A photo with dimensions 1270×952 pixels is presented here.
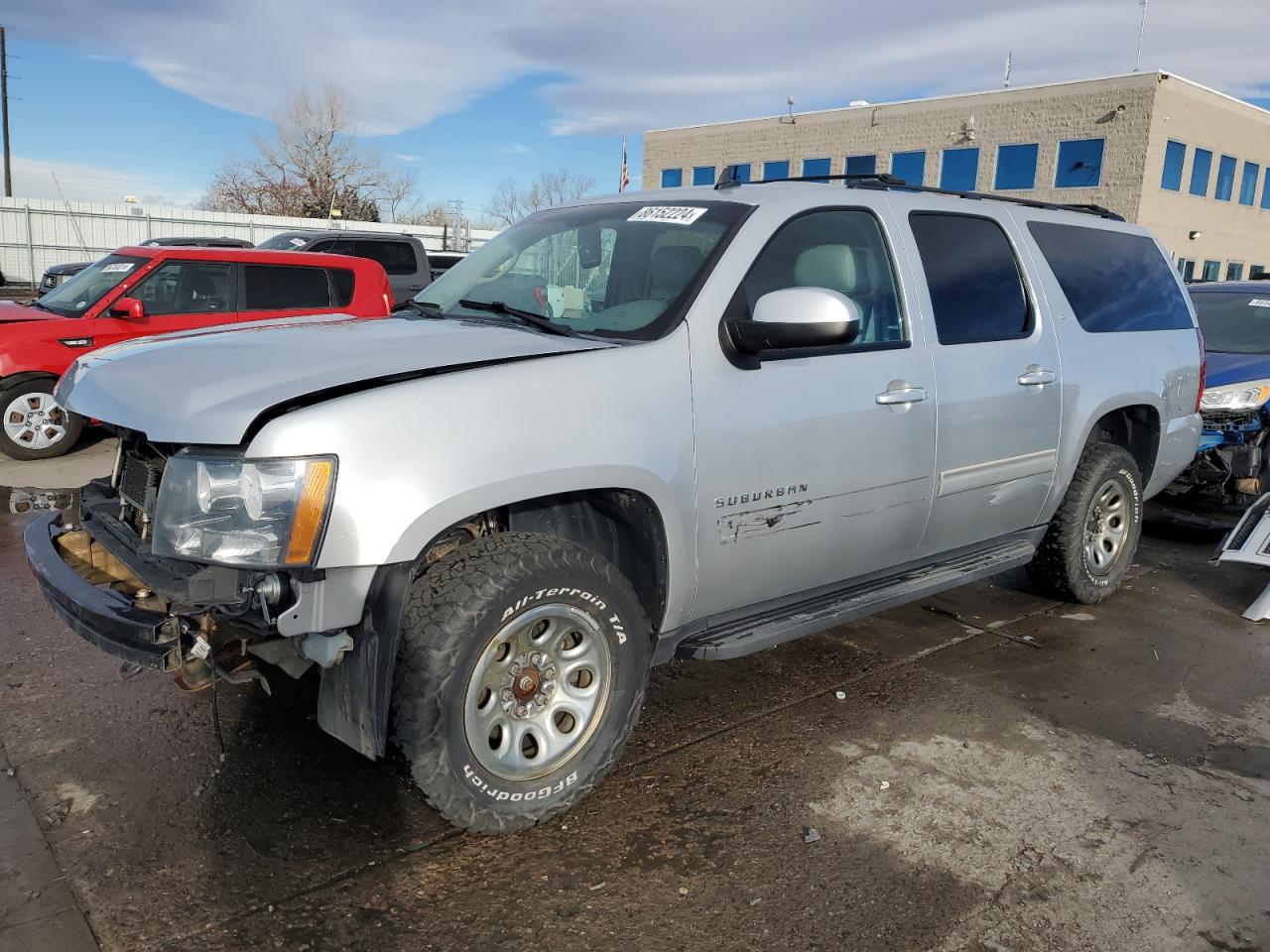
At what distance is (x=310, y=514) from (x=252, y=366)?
23.0 inches

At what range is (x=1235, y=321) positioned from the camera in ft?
26.6

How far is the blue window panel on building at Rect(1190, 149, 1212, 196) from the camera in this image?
31.0 meters

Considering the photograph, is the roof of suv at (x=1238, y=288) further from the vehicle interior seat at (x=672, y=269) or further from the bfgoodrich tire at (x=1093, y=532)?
the vehicle interior seat at (x=672, y=269)

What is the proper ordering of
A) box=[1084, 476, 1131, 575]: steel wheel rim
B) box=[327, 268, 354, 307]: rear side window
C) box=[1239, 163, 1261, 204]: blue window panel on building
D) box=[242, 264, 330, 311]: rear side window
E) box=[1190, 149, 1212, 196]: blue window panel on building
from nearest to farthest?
box=[1084, 476, 1131, 575]: steel wheel rim < box=[242, 264, 330, 311]: rear side window < box=[327, 268, 354, 307]: rear side window < box=[1190, 149, 1212, 196]: blue window panel on building < box=[1239, 163, 1261, 204]: blue window panel on building

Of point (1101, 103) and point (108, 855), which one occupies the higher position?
point (1101, 103)

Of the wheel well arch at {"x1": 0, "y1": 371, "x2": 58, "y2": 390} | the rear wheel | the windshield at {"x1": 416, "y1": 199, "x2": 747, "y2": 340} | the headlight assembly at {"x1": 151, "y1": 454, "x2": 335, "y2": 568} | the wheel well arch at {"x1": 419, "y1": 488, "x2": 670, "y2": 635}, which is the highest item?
the windshield at {"x1": 416, "y1": 199, "x2": 747, "y2": 340}

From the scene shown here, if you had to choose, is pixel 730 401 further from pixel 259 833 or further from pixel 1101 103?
pixel 1101 103

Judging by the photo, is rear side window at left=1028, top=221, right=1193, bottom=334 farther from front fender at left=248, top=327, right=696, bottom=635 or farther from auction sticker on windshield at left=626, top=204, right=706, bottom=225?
front fender at left=248, top=327, right=696, bottom=635

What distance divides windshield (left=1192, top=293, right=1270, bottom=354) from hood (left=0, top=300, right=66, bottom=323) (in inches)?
369

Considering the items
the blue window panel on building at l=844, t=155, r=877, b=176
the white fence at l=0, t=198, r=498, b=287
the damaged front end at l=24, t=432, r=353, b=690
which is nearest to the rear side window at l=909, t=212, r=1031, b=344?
the damaged front end at l=24, t=432, r=353, b=690

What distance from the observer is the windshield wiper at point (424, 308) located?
378 cm

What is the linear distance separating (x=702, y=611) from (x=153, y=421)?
1786mm

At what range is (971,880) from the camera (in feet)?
9.21

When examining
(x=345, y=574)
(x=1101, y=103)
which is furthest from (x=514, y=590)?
(x=1101, y=103)
